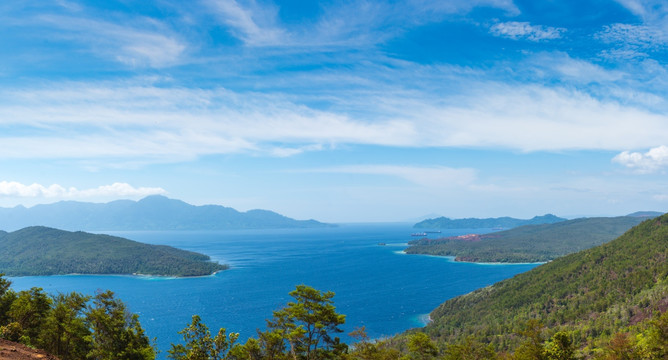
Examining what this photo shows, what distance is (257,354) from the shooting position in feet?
149

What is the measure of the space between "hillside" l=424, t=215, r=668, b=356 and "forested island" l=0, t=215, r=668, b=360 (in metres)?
0.44

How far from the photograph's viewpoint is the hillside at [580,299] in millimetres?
118312

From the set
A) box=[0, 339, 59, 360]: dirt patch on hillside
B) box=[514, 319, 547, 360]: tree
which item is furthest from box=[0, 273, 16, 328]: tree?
box=[514, 319, 547, 360]: tree

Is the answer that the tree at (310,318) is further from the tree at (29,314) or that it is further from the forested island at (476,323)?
the tree at (29,314)

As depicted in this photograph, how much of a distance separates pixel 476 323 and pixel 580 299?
3949 centimetres

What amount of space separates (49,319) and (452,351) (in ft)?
→ 162

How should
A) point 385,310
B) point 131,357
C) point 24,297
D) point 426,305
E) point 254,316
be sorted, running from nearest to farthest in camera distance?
point 131,357 < point 24,297 < point 254,316 < point 385,310 < point 426,305

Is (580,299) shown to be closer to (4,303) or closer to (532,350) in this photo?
(532,350)

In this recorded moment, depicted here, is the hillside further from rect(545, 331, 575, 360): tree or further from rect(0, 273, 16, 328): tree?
rect(0, 273, 16, 328): tree

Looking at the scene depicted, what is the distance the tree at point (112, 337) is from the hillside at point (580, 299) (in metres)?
89.2

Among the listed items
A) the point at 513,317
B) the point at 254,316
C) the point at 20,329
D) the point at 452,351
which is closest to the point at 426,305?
the point at 513,317

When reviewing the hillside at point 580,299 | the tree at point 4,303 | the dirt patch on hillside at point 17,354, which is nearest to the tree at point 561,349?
the dirt patch on hillside at point 17,354

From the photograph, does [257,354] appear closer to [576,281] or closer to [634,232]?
[576,281]

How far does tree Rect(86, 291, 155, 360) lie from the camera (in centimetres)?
4322
